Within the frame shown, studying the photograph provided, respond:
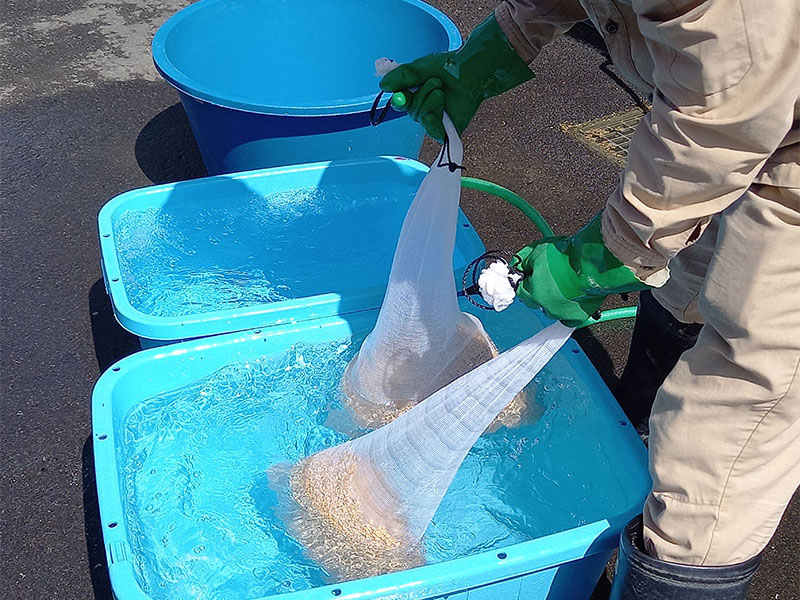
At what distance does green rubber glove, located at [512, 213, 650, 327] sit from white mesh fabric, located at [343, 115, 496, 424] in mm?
257

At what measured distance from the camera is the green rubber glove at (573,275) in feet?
3.88

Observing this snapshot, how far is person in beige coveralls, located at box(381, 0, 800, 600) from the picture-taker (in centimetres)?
95

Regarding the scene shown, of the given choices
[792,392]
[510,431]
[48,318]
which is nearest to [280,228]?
[48,318]

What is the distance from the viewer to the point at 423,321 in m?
1.59

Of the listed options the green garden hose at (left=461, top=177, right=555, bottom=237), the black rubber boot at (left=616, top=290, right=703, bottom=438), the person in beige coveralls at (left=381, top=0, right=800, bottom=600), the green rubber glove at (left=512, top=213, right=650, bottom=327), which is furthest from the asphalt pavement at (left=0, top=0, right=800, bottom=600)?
the green rubber glove at (left=512, top=213, right=650, bottom=327)

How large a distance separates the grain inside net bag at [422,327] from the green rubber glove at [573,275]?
258 millimetres

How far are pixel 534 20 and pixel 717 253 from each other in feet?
1.98

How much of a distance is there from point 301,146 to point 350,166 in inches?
6.3

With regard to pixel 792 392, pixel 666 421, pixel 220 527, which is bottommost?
pixel 220 527

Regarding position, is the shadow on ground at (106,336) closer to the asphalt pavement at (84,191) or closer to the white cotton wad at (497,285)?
the asphalt pavement at (84,191)

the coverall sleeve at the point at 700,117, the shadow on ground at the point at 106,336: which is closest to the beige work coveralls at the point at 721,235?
the coverall sleeve at the point at 700,117

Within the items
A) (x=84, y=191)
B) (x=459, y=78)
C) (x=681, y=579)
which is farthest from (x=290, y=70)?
(x=681, y=579)

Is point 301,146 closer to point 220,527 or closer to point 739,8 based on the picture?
point 220,527

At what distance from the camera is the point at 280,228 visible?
2.22 metres
